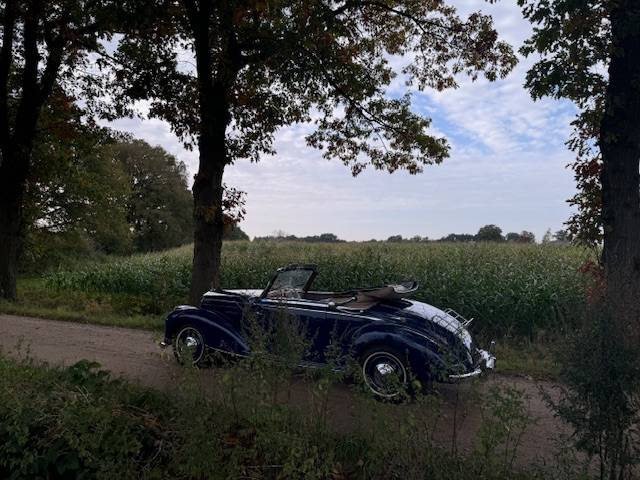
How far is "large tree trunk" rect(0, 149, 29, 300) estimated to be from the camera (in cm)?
1374

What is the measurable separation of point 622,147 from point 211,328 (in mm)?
5447

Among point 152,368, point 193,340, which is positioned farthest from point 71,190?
point 193,340

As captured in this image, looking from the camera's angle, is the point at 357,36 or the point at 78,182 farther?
the point at 78,182

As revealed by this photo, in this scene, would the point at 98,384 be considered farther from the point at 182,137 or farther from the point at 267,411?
the point at 182,137

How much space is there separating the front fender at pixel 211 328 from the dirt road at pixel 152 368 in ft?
1.55

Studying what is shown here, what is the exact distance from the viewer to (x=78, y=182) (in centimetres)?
1889

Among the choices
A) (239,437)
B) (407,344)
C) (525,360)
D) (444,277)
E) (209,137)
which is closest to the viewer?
(239,437)

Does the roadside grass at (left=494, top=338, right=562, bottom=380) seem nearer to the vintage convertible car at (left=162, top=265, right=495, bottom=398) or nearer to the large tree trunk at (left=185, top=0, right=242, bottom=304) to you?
the vintage convertible car at (left=162, top=265, right=495, bottom=398)

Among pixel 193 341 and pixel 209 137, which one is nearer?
pixel 193 341

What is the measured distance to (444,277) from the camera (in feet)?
41.5

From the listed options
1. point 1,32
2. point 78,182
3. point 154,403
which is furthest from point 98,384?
point 78,182

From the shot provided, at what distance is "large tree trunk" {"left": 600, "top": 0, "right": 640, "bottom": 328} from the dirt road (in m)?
1.95

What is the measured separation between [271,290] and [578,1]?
487cm

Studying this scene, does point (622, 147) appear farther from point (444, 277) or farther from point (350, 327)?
point (444, 277)
